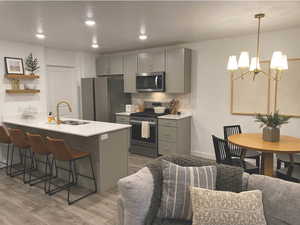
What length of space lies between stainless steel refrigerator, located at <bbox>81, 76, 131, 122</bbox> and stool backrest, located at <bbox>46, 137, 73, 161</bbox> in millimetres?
2448

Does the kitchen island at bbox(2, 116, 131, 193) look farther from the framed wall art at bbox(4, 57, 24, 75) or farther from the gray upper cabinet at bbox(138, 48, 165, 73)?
the gray upper cabinet at bbox(138, 48, 165, 73)

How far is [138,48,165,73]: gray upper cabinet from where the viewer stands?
192 inches

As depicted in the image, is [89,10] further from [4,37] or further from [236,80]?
[236,80]

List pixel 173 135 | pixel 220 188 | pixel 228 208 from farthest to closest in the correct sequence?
1. pixel 173 135
2. pixel 220 188
3. pixel 228 208

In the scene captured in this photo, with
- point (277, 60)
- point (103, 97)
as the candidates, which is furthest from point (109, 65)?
point (277, 60)

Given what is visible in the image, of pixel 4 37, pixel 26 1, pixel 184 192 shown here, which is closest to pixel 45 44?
pixel 4 37

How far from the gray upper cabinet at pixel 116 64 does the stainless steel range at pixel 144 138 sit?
128cm

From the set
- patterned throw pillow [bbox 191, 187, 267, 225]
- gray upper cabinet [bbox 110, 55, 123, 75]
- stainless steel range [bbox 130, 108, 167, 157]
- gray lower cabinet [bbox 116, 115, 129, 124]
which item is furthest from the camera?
gray upper cabinet [bbox 110, 55, 123, 75]

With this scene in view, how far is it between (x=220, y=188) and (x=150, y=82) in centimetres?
355

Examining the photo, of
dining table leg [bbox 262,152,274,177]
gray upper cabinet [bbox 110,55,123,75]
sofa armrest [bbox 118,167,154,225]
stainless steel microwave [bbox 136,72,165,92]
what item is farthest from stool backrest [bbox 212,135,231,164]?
gray upper cabinet [bbox 110,55,123,75]

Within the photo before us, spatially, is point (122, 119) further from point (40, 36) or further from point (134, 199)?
point (134, 199)

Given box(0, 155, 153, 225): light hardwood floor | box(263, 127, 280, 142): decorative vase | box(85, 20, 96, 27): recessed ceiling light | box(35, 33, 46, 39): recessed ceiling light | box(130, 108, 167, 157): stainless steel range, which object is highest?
box(35, 33, 46, 39): recessed ceiling light

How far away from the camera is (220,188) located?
71.1 inches

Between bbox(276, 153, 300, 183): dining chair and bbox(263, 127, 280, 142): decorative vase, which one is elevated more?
bbox(263, 127, 280, 142): decorative vase
